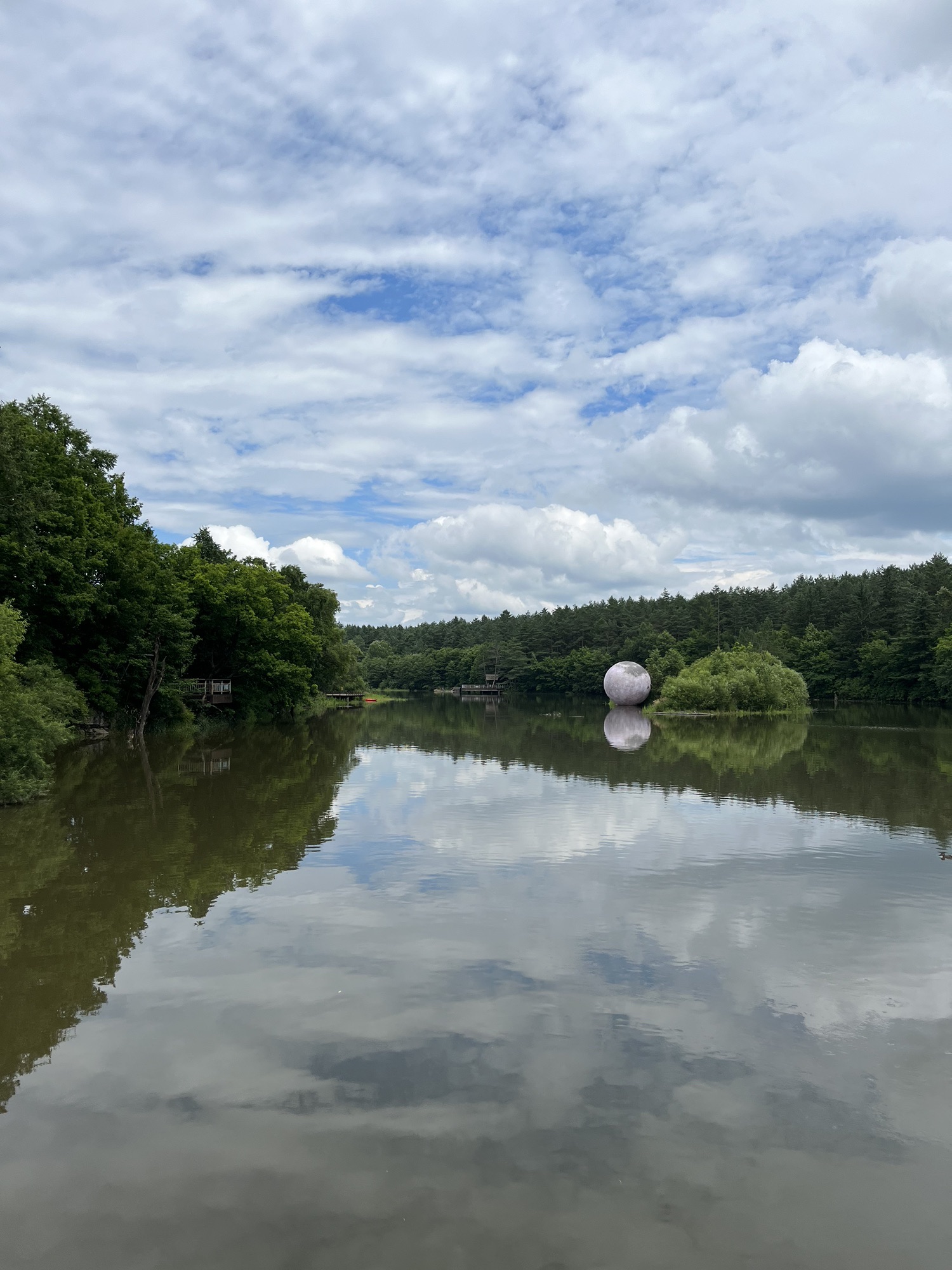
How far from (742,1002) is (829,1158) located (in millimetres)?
2668

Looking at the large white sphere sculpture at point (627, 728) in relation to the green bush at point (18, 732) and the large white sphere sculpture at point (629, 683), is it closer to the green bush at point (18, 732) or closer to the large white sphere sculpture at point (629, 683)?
the large white sphere sculpture at point (629, 683)

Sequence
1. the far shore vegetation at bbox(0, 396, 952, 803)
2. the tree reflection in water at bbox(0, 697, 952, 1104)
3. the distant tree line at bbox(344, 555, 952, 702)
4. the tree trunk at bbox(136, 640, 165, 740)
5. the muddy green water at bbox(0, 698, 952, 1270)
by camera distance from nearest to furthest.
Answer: the muddy green water at bbox(0, 698, 952, 1270) → the tree reflection in water at bbox(0, 697, 952, 1104) → the far shore vegetation at bbox(0, 396, 952, 803) → the tree trunk at bbox(136, 640, 165, 740) → the distant tree line at bbox(344, 555, 952, 702)

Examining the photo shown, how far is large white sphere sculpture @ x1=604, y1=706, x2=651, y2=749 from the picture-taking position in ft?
132

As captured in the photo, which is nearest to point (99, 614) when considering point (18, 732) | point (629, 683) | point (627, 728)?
point (18, 732)

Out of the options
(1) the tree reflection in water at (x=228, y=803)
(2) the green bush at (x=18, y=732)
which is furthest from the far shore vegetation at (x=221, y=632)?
(1) the tree reflection in water at (x=228, y=803)

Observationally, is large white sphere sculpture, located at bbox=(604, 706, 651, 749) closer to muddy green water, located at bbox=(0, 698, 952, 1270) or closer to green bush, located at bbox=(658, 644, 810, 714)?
green bush, located at bbox=(658, 644, 810, 714)

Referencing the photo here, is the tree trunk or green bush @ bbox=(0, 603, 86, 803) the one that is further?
the tree trunk

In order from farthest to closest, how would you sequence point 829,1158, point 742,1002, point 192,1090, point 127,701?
point 127,701 < point 742,1002 < point 192,1090 < point 829,1158

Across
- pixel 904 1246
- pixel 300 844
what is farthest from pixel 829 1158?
pixel 300 844

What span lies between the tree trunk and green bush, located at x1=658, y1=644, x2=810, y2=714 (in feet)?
123

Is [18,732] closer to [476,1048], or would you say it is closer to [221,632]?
[476,1048]

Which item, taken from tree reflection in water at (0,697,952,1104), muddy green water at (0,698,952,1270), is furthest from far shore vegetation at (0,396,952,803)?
muddy green water at (0,698,952,1270)

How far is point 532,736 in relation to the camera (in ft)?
151

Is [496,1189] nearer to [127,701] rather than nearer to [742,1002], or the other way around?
[742,1002]
